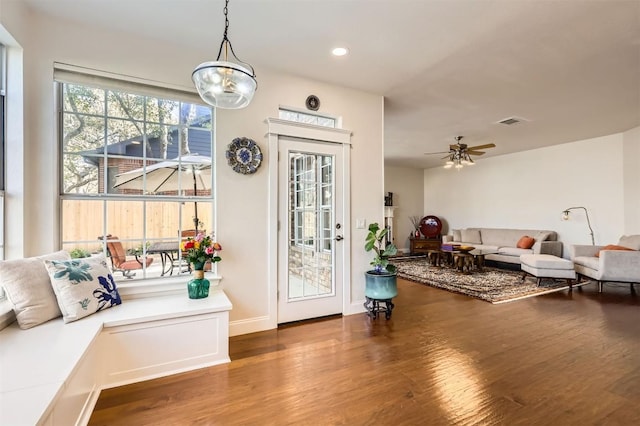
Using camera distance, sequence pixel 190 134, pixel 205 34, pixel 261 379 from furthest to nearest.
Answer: pixel 190 134, pixel 205 34, pixel 261 379

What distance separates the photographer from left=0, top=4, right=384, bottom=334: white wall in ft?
7.04

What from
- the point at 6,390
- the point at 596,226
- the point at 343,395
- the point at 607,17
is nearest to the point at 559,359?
the point at 343,395

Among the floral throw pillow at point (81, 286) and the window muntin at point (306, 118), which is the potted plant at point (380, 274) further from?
the floral throw pillow at point (81, 286)

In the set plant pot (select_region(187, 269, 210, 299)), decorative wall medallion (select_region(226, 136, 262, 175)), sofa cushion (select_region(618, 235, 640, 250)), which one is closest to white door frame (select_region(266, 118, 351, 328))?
decorative wall medallion (select_region(226, 136, 262, 175))

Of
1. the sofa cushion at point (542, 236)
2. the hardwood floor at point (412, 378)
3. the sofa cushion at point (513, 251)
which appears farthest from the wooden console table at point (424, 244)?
the hardwood floor at point (412, 378)

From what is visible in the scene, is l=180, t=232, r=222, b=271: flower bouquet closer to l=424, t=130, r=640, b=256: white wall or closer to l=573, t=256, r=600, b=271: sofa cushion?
l=573, t=256, r=600, b=271: sofa cushion

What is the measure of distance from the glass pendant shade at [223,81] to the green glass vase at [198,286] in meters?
1.45

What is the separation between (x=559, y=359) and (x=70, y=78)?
14.9 feet

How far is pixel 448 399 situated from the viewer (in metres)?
1.82

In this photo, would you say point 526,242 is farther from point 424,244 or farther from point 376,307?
point 376,307

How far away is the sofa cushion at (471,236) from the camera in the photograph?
23.7 ft

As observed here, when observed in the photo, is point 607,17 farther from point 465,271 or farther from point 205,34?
point 465,271

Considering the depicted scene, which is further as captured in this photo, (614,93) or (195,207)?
(614,93)

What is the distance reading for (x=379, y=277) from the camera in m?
3.12
